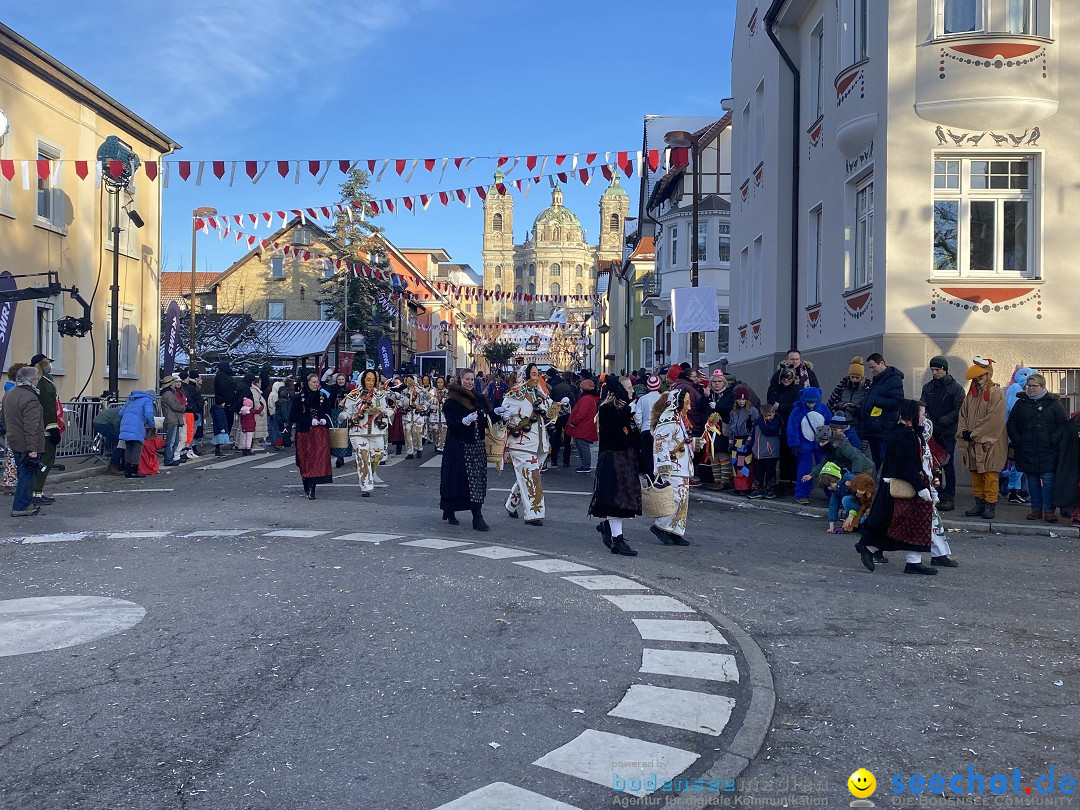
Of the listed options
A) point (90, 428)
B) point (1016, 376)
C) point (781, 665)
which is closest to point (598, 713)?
point (781, 665)

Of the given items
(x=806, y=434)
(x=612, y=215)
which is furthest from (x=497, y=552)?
(x=612, y=215)

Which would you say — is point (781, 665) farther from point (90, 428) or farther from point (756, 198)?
point (756, 198)

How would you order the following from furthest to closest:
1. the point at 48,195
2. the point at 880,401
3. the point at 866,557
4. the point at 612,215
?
the point at 612,215
the point at 48,195
the point at 880,401
the point at 866,557

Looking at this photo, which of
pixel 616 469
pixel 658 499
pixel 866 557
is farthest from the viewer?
pixel 658 499

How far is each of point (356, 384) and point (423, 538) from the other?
5.29 metres

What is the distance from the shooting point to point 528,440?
11.6m

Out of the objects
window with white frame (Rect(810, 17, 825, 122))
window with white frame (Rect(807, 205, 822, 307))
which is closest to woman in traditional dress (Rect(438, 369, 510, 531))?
window with white frame (Rect(807, 205, 822, 307))

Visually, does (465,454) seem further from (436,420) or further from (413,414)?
(436,420)

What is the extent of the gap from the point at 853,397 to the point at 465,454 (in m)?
5.45

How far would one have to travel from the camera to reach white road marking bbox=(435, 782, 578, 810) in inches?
150

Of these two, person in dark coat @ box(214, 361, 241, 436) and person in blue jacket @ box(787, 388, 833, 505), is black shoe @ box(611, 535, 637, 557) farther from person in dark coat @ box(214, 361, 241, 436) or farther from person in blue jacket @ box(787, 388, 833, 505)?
person in dark coat @ box(214, 361, 241, 436)

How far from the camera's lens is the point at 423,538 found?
10523 millimetres

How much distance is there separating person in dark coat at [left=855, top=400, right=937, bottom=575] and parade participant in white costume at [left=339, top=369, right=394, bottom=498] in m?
8.10

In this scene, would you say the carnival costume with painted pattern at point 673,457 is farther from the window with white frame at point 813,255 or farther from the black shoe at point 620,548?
the window with white frame at point 813,255
